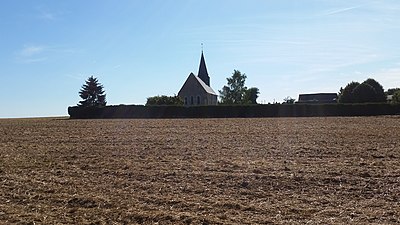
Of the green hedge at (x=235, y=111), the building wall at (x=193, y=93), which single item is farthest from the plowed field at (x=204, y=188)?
the building wall at (x=193, y=93)

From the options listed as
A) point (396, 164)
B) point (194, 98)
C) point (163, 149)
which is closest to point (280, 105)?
point (194, 98)

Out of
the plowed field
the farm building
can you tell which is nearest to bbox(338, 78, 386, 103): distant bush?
the farm building

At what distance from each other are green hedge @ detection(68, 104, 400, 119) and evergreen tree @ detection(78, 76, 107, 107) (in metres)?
22.1

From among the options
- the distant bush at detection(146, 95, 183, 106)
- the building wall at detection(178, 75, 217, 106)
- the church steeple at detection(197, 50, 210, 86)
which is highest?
the church steeple at detection(197, 50, 210, 86)

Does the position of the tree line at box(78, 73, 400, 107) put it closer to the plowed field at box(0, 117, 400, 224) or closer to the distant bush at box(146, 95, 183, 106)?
the distant bush at box(146, 95, 183, 106)

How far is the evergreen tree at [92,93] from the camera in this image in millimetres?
97062

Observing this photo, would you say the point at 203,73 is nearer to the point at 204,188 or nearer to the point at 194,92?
the point at 194,92

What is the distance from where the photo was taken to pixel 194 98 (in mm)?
104000

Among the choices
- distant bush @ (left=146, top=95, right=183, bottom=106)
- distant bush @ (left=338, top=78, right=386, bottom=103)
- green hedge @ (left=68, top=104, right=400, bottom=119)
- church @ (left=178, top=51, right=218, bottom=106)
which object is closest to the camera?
green hedge @ (left=68, top=104, right=400, bottom=119)

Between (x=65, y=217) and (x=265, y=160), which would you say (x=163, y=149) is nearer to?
(x=265, y=160)

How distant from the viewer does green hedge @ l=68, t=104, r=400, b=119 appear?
63.0m

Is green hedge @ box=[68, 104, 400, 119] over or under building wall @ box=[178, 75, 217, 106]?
under

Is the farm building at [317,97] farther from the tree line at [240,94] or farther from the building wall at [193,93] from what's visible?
the building wall at [193,93]

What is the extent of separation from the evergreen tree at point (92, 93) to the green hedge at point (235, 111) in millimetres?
22082
